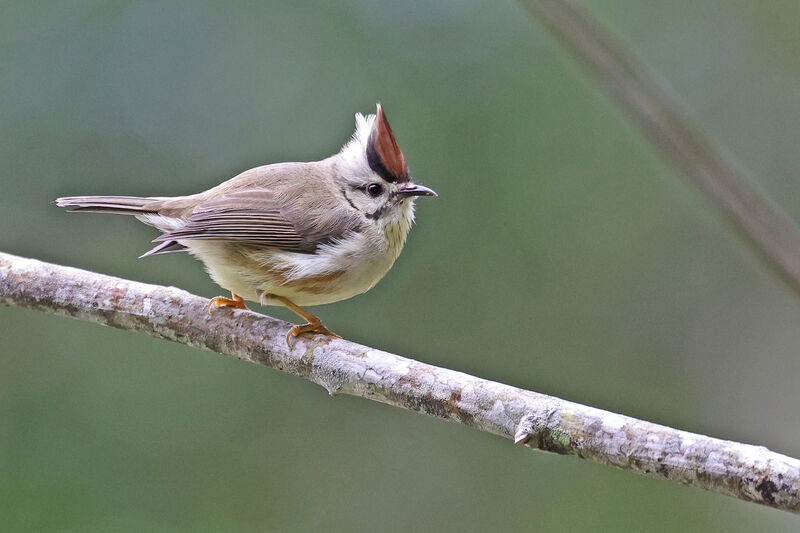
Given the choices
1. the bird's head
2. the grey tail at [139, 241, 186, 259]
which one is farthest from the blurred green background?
the grey tail at [139, 241, 186, 259]

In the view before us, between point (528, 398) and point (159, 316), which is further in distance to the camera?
point (159, 316)

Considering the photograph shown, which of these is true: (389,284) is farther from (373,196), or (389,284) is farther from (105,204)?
(105,204)

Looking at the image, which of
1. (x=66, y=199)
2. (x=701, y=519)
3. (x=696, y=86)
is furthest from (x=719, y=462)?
(x=696, y=86)

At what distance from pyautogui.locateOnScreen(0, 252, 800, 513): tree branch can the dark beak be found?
0.89m

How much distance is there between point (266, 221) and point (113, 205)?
69 cm

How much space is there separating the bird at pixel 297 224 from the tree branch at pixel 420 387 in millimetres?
184

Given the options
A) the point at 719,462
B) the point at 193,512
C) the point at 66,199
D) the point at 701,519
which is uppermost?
the point at 66,199

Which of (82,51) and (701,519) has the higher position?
(82,51)

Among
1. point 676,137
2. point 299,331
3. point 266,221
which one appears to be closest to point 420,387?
point 299,331

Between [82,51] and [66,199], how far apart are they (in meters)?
2.29

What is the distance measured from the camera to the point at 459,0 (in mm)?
6121

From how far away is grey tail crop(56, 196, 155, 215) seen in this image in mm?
3664

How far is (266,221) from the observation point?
3.63m

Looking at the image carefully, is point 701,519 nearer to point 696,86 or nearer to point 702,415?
point 702,415
